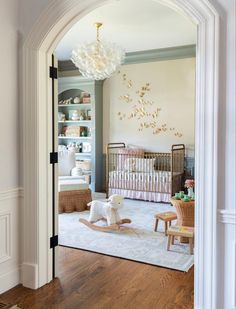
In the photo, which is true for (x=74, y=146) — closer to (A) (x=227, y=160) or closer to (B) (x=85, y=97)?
(B) (x=85, y=97)

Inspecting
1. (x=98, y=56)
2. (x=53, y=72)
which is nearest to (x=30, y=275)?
(x=53, y=72)

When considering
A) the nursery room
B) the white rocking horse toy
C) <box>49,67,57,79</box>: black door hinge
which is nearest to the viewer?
<box>49,67,57,79</box>: black door hinge

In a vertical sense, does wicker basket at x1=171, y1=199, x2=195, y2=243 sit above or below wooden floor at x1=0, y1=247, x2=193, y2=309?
above

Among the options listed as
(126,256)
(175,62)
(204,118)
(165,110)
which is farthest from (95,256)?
(175,62)

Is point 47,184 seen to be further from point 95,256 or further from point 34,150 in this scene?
point 95,256

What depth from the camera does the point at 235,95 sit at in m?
1.85

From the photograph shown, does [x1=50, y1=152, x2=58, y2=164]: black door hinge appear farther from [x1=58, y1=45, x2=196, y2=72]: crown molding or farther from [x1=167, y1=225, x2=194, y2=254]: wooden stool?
[x1=58, y1=45, x2=196, y2=72]: crown molding

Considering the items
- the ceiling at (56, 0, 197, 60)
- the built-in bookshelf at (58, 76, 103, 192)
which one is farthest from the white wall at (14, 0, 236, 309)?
the built-in bookshelf at (58, 76, 103, 192)

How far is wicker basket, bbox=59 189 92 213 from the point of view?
Answer: 5104 mm

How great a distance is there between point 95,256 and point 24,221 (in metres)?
1.01

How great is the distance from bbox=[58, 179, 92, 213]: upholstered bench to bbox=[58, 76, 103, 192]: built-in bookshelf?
1.70 meters

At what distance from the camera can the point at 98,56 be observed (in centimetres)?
454

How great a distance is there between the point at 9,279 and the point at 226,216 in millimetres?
1805

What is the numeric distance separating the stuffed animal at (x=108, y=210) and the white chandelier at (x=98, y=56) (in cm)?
190
